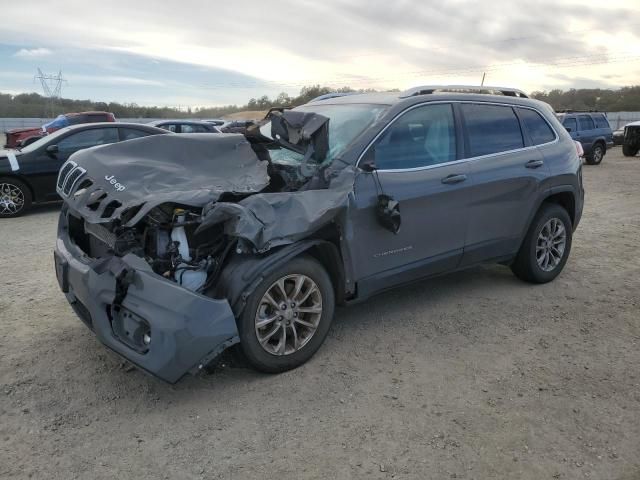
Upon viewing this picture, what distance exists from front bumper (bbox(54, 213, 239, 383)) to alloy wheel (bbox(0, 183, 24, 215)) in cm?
646

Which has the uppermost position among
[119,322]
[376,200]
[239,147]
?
[239,147]

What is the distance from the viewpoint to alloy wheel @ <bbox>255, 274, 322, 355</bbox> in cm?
337

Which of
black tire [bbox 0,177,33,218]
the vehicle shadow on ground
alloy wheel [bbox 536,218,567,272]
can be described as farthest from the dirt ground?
black tire [bbox 0,177,33,218]

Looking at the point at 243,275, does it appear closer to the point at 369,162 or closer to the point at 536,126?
the point at 369,162

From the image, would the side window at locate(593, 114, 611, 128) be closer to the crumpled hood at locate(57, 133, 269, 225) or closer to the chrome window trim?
the chrome window trim

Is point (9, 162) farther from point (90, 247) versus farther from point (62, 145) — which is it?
point (90, 247)

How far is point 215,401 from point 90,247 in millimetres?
1637

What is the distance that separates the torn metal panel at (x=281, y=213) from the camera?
3191 millimetres

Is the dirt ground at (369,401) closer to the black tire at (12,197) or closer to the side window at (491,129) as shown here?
the side window at (491,129)

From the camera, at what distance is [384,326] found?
4320mm

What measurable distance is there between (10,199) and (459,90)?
745cm

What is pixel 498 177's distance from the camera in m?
4.65

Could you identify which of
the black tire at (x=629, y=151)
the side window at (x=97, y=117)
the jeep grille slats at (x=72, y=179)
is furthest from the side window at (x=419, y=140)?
the black tire at (x=629, y=151)

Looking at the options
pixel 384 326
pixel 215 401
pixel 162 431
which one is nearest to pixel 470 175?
pixel 384 326
